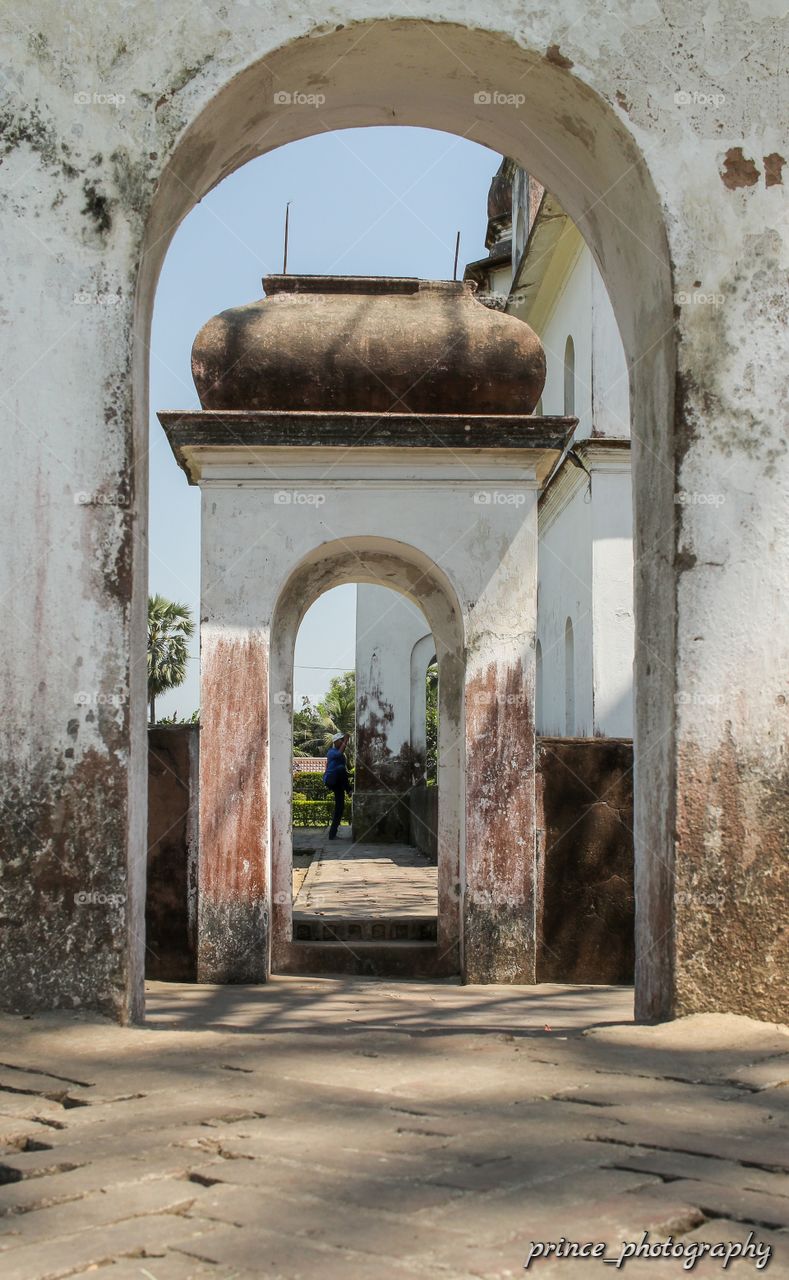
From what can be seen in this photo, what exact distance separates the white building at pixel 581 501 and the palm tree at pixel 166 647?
63.3 feet

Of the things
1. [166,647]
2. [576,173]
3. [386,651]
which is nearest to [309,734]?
[166,647]

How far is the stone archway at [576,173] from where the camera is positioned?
14.0 ft

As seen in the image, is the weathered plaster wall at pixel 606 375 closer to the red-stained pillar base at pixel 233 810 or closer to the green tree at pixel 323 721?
the red-stained pillar base at pixel 233 810

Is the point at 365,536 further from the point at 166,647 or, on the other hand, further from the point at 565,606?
the point at 166,647

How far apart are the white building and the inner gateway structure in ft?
10.5

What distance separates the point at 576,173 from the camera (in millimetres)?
4879

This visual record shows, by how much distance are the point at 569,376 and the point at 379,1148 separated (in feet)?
51.4

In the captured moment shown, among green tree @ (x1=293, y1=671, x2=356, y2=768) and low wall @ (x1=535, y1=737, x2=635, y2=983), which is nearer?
low wall @ (x1=535, y1=737, x2=635, y2=983)

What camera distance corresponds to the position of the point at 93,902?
3.92m

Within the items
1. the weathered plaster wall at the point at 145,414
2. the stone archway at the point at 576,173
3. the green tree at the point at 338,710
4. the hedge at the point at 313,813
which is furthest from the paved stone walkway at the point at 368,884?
the green tree at the point at 338,710

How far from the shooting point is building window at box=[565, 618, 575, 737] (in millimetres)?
16000

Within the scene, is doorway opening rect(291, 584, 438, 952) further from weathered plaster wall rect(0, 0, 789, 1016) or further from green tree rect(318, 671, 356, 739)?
green tree rect(318, 671, 356, 739)

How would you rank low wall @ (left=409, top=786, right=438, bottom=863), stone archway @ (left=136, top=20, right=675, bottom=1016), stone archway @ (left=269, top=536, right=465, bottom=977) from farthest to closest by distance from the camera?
low wall @ (left=409, top=786, right=438, bottom=863)
stone archway @ (left=269, top=536, right=465, bottom=977)
stone archway @ (left=136, top=20, right=675, bottom=1016)

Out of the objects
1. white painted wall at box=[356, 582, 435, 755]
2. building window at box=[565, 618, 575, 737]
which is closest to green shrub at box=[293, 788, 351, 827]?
white painted wall at box=[356, 582, 435, 755]
